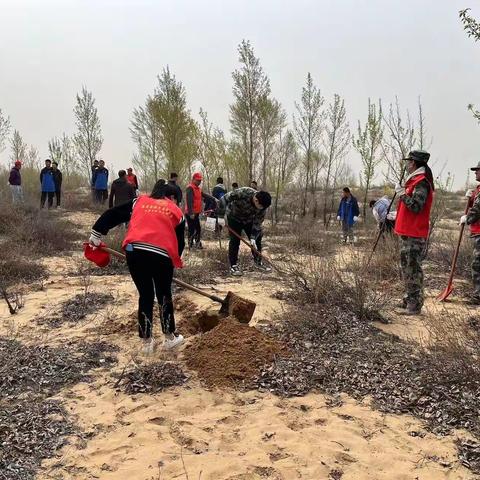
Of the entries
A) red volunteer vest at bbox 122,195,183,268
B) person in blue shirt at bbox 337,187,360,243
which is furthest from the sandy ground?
person in blue shirt at bbox 337,187,360,243

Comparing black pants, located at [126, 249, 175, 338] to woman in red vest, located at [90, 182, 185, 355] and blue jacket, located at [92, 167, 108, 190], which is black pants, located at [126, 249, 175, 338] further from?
blue jacket, located at [92, 167, 108, 190]

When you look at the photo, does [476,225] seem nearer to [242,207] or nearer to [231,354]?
[242,207]

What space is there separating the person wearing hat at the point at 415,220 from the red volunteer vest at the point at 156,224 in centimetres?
247

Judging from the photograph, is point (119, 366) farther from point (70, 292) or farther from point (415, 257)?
point (415, 257)

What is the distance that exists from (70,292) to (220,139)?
15.0 m

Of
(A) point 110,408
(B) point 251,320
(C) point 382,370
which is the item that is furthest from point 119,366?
Answer: (C) point 382,370

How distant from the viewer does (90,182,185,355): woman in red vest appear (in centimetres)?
389

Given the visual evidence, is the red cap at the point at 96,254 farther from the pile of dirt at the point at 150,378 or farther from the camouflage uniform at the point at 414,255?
the camouflage uniform at the point at 414,255

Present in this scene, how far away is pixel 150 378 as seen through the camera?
3.49m

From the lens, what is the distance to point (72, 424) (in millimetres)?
2994

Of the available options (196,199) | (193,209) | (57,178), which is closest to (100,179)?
(57,178)

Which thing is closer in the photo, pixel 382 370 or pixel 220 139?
pixel 382 370

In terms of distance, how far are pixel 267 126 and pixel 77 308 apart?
14.1 meters

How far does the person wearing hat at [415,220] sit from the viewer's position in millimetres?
5027
